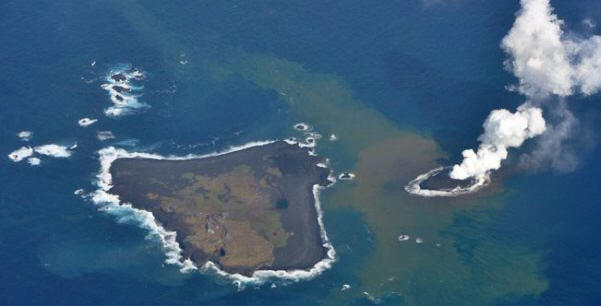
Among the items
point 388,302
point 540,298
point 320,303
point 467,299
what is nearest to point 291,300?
point 320,303

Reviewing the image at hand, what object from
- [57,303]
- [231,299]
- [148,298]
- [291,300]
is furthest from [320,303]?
[57,303]

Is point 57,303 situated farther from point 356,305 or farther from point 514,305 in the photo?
point 514,305

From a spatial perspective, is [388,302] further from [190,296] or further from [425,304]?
[190,296]

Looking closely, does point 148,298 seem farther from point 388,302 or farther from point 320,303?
point 388,302

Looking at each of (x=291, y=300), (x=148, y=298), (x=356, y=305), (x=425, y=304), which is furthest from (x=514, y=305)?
(x=148, y=298)

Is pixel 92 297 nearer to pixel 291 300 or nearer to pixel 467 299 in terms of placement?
pixel 291 300

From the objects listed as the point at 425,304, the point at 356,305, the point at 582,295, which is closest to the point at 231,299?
the point at 356,305
